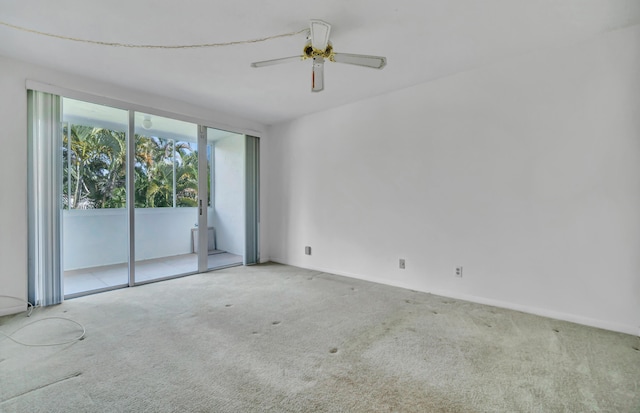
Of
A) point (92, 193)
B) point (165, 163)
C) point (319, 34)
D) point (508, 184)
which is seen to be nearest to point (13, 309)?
point (92, 193)

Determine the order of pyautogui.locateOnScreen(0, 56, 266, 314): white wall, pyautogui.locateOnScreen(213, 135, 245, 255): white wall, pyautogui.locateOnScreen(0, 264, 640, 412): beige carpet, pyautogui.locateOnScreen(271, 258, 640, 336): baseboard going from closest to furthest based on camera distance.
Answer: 1. pyautogui.locateOnScreen(0, 264, 640, 412): beige carpet
2. pyautogui.locateOnScreen(271, 258, 640, 336): baseboard
3. pyautogui.locateOnScreen(0, 56, 266, 314): white wall
4. pyautogui.locateOnScreen(213, 135, 245, 255): white wall

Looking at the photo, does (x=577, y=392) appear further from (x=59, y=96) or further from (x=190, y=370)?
(x=59, y=96)

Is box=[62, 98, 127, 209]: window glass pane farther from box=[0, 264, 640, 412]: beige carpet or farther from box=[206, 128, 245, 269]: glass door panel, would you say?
box=[0, 264, 640, 412]: beige carpet

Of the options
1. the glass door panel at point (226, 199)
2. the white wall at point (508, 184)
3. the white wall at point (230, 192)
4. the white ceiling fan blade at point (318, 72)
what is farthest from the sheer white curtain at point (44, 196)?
the white wall at point (508, 184)

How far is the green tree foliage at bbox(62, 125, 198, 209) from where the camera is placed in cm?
367

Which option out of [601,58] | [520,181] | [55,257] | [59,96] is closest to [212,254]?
[55,257]

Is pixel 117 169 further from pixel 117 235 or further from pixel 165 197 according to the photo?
pixel 165 197

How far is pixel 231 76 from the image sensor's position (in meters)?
3.22

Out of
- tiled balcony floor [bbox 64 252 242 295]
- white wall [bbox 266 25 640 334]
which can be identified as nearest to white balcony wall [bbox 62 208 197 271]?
tiled balcony floor [bbox 64 252 242 295]

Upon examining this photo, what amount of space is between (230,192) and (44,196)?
2778mm

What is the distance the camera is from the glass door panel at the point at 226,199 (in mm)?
5160

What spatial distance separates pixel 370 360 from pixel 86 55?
3.65 m

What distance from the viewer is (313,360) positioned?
6.82 feet

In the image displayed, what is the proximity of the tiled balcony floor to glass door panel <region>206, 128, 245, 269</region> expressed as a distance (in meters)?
0.02
